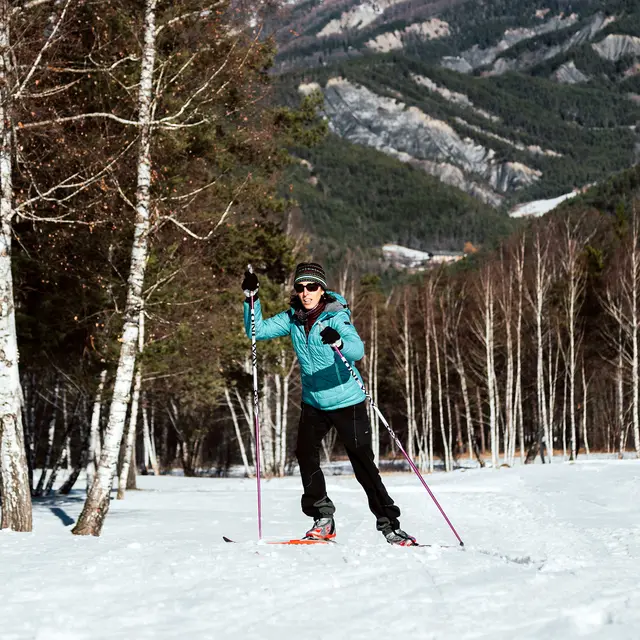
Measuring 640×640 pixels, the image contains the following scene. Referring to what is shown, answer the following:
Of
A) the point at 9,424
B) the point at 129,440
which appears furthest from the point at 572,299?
the point at 9,424

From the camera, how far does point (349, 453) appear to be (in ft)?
20.2

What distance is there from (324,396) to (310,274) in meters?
1.06

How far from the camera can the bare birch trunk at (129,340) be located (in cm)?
802

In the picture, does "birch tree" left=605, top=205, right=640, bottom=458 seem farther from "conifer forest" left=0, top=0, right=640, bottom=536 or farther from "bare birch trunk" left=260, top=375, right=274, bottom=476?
"bare birch trunk" left=260, top=375, right=274, bottom=476

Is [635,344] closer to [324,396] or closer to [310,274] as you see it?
[324,396]

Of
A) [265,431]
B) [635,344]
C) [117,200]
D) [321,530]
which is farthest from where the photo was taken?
[635,344]

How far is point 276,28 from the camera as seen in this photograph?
34.6 feet

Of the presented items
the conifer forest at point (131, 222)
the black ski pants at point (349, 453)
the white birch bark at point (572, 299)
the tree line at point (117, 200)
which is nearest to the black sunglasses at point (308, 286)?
the black ski pants at point (349, 453)

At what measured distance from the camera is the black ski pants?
6.11 meters

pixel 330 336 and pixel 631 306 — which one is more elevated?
pixel 631 306

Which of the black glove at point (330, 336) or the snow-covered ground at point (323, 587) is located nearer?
the snow-covered ground at point (323, 587)

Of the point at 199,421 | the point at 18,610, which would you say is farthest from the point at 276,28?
the point at 199,421

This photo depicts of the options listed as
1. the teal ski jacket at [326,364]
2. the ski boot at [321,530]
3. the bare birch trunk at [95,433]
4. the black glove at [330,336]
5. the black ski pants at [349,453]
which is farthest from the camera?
the bare birch trunk at [95,433]

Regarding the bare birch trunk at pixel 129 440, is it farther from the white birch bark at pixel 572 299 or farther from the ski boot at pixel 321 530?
the white birch bark at pixel 572 299
